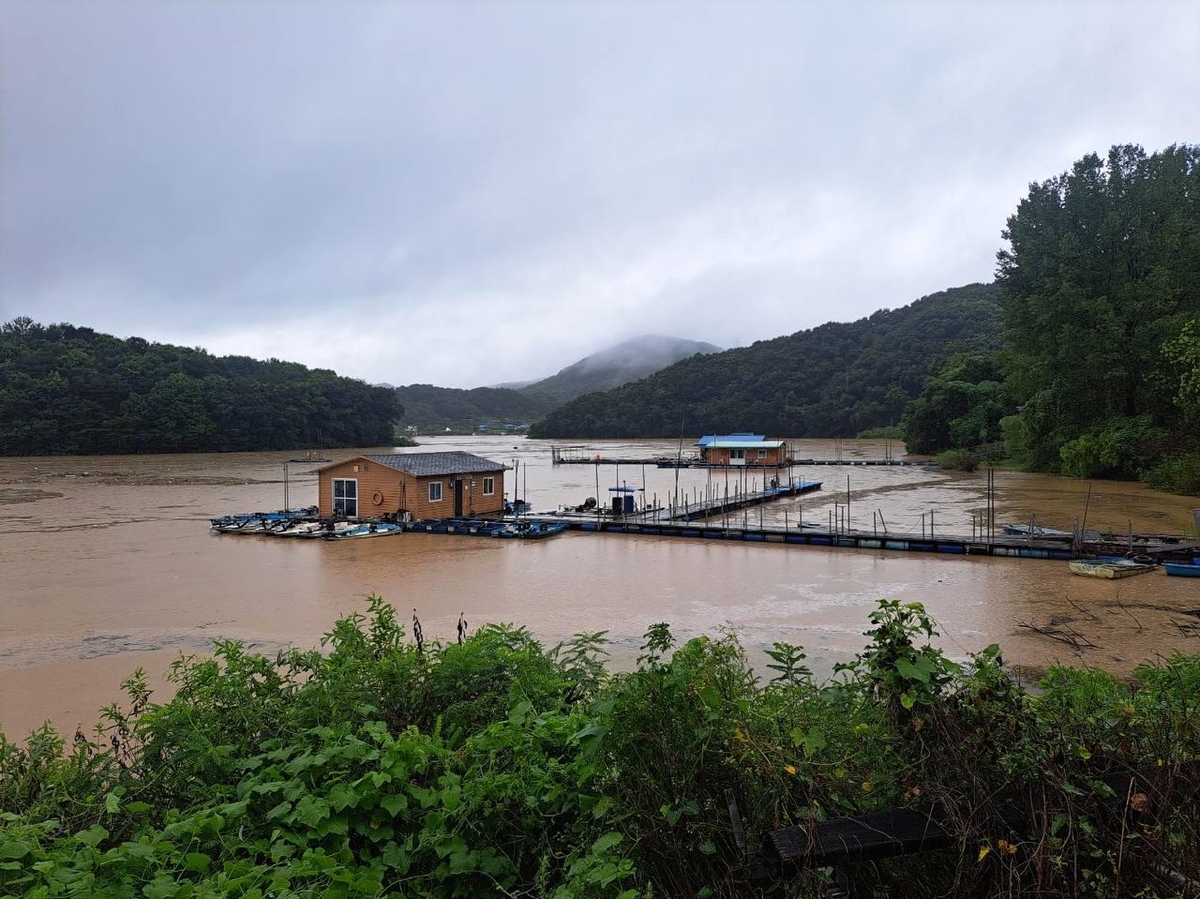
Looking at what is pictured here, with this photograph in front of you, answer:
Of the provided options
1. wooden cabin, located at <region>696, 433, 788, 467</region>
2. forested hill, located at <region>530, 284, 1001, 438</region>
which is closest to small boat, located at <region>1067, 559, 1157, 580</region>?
wooden cabin, located at <region>696, 433, 788, 467</region>

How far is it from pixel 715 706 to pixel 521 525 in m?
22.3

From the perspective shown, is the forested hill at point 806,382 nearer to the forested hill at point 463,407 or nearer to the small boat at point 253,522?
the forested hill at point 463,407

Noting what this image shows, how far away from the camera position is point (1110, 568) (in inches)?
669

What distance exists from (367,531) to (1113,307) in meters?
35.3

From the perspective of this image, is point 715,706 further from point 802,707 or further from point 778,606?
point 778,606

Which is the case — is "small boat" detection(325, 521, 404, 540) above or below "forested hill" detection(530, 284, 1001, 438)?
below

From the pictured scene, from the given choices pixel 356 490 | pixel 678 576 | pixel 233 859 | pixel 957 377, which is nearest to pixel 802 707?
pixel 233 859

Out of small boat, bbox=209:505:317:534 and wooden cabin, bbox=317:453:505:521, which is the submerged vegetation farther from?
small boat, bbox=209:505:317:534

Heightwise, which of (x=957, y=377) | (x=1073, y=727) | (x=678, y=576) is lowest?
(x=678, y=576)

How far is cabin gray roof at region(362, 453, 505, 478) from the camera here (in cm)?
2642

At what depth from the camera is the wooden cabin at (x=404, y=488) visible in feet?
85.8

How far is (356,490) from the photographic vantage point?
2728cm

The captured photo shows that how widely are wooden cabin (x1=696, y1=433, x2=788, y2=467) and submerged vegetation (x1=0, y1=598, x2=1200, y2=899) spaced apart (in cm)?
4857

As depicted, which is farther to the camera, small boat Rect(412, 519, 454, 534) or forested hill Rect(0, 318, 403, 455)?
forested hill Rect(0, 318, 403, 455)
